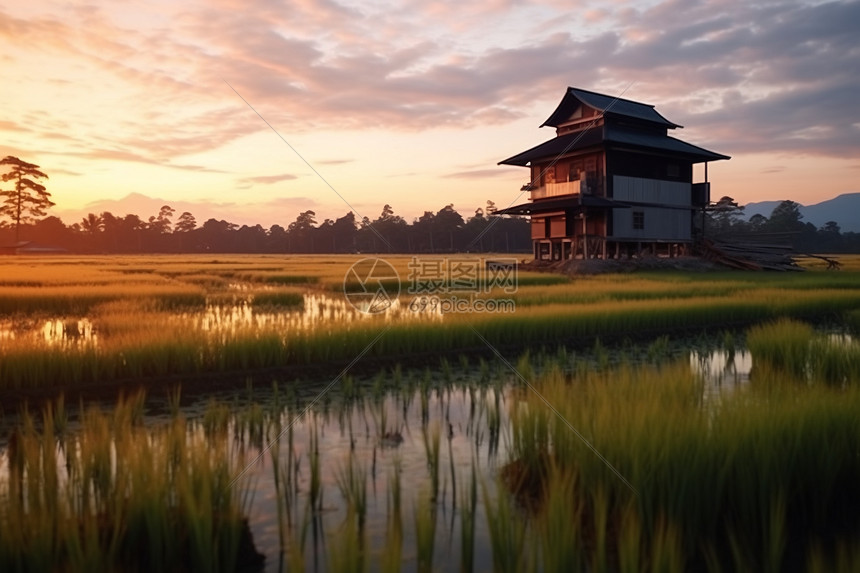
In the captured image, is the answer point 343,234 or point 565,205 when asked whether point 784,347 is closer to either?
point 565,205

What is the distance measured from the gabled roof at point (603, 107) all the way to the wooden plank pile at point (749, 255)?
276 inches

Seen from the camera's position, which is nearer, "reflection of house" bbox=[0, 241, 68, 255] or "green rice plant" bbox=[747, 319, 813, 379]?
"green rice plant" bbox=[747, 319, 813, 379]

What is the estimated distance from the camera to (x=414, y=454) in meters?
4.95

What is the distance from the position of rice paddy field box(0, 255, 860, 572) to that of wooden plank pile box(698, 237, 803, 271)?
21733 millimetres

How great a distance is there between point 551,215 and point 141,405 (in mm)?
25899

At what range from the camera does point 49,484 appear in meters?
3.55

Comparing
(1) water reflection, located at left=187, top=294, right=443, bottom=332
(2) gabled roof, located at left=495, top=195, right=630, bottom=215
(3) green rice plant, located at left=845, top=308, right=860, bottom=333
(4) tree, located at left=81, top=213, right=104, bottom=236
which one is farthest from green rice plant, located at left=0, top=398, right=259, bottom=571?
(4) tree, located at left=81, top=213, right=104, bottom=236

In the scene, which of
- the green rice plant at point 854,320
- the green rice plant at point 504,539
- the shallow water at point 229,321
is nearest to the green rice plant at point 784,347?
the green rice plant at point 854,320

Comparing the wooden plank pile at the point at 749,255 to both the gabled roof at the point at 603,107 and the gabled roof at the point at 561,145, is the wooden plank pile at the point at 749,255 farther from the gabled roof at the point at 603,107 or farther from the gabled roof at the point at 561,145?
the gabled roof at the point at 561,145

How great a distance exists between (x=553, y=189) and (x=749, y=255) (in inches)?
440

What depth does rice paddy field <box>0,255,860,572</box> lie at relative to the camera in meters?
3.06

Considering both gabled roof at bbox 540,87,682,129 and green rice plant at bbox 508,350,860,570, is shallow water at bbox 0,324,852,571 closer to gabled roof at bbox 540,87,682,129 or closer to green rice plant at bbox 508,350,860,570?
green rice plant at bbox 508,350,860,570

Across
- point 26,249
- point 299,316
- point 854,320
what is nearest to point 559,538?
point 299,316

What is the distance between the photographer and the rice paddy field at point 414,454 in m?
3.06
